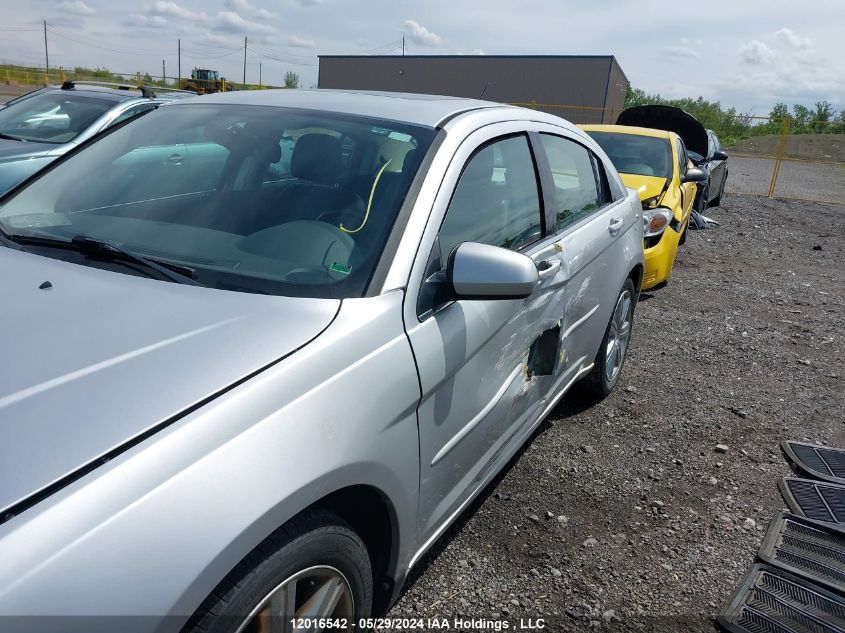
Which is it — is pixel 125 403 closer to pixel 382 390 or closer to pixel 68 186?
pixel 382 390

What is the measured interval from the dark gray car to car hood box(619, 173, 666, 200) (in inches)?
189

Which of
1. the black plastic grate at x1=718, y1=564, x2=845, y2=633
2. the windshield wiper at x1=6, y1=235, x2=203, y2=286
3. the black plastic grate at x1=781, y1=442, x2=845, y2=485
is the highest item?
the windshield wiper at x1=6, y1=235, x2=203, y2=286

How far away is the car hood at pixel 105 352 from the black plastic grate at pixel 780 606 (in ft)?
6.42

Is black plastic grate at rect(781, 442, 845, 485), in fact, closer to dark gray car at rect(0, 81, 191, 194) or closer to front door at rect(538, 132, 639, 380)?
front door at rect(538, 132, 639, 380)

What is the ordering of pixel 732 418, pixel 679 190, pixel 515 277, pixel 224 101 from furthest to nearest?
pixel 679 190, pixel 732 418, pixel 224 101, pixel 515 277

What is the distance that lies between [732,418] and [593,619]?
7.30ft

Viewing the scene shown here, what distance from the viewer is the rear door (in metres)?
2.00

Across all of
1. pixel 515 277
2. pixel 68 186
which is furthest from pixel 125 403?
pixel 68 186

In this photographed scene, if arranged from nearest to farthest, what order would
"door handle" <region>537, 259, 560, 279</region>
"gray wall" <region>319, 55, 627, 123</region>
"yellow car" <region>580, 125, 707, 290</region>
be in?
"door handle" <region>537, 259, 560, 279</region> < "yellow car" <region>580, 125, 707, 290</region> < "gray wall" <region>319, 55, 627, 123</region>

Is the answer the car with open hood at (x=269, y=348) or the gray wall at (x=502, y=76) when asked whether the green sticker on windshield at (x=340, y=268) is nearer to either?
the car with open hood at (x=269, y=348)

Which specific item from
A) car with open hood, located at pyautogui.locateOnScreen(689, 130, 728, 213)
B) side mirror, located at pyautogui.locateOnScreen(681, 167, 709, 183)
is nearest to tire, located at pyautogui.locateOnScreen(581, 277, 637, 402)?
side mirror, located at pyautogui.locateOnScreen(681, 167, 709, 183)

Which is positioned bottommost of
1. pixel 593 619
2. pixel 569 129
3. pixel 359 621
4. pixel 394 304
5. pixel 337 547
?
pixel 593 619

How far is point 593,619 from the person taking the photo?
→ 96.8 inches

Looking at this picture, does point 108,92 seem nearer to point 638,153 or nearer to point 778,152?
point 638,153
